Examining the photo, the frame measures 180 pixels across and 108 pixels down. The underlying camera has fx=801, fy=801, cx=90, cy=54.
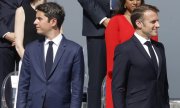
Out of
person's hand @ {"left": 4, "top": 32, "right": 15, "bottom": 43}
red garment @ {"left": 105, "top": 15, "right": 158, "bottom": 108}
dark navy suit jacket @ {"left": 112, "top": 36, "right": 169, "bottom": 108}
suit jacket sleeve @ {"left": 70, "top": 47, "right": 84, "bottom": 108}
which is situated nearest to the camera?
dark navy suit jacket @ {"left": 112, "top": 36, "right": 169, "bottom": 108}

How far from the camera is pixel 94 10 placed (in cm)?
858

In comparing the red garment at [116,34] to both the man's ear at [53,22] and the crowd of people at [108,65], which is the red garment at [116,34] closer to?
the crowd of people at [108,65]

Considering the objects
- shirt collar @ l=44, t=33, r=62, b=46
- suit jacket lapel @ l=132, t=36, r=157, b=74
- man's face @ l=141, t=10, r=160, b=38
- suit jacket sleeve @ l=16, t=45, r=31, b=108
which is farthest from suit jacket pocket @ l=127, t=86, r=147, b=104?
suit jacket sleeve @ l=16, t=45, r=31, b=108

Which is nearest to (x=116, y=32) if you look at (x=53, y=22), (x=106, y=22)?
(x=106, y=22)

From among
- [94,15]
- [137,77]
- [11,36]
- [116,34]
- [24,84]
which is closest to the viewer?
[137,77]

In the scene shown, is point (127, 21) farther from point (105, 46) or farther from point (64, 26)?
point (64, 26)

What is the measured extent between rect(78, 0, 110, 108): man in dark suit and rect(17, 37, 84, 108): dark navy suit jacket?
4.59ft

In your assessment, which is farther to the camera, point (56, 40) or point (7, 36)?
point (7, 36)

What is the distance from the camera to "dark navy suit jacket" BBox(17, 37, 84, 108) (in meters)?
7.06

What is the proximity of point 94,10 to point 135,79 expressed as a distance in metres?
1.88

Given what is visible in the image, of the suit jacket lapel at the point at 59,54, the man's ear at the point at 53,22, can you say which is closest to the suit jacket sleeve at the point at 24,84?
the suit jacket lapel at the point at 59,54

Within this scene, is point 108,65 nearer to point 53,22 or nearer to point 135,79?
point 53,22

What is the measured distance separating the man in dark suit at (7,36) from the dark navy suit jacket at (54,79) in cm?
170

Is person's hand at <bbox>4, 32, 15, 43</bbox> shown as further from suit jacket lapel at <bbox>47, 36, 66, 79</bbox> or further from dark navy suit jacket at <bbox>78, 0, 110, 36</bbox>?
suit jacket lapel at <bbox>47, 36, 66, 79</bbox>
